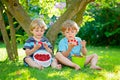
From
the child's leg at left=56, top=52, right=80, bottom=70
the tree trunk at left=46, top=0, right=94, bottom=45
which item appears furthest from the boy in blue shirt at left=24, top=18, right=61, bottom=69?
the tree trunk at left=46, top=0, right=94, bottom=45

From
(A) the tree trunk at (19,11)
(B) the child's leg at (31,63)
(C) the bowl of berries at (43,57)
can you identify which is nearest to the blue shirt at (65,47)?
(C) the bowl of berries at (43,57)

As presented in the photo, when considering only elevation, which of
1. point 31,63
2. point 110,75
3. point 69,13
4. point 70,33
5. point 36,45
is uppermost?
point 69,13

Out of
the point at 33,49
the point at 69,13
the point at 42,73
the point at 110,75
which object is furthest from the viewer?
the point at 69,13

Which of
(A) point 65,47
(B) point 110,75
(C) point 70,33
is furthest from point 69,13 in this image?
(B) point 110,75

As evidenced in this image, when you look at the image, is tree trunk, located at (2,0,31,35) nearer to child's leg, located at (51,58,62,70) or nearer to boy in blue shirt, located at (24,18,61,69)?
boy in blue shirt, located at (24,18,61,69)

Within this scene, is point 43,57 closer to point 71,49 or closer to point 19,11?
point 71,49

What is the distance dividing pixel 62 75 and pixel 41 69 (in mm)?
673

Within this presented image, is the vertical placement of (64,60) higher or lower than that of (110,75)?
higher

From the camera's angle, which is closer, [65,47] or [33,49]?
[33,49]

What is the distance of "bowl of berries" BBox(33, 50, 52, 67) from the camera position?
6.22 metres

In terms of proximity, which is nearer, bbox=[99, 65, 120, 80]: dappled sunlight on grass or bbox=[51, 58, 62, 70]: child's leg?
bbox=[99, 65, 120, 80]: dappled sunlight on grass

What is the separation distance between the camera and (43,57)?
6273mm

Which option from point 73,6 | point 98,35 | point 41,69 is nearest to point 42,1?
point 73,6

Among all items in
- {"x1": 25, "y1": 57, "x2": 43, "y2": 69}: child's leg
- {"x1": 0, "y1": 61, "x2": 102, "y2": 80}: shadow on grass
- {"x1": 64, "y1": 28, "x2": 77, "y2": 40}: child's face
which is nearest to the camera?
{"x1": 0, "y1": 61, "x2": 102, "y2": 80}: shadow on grass
